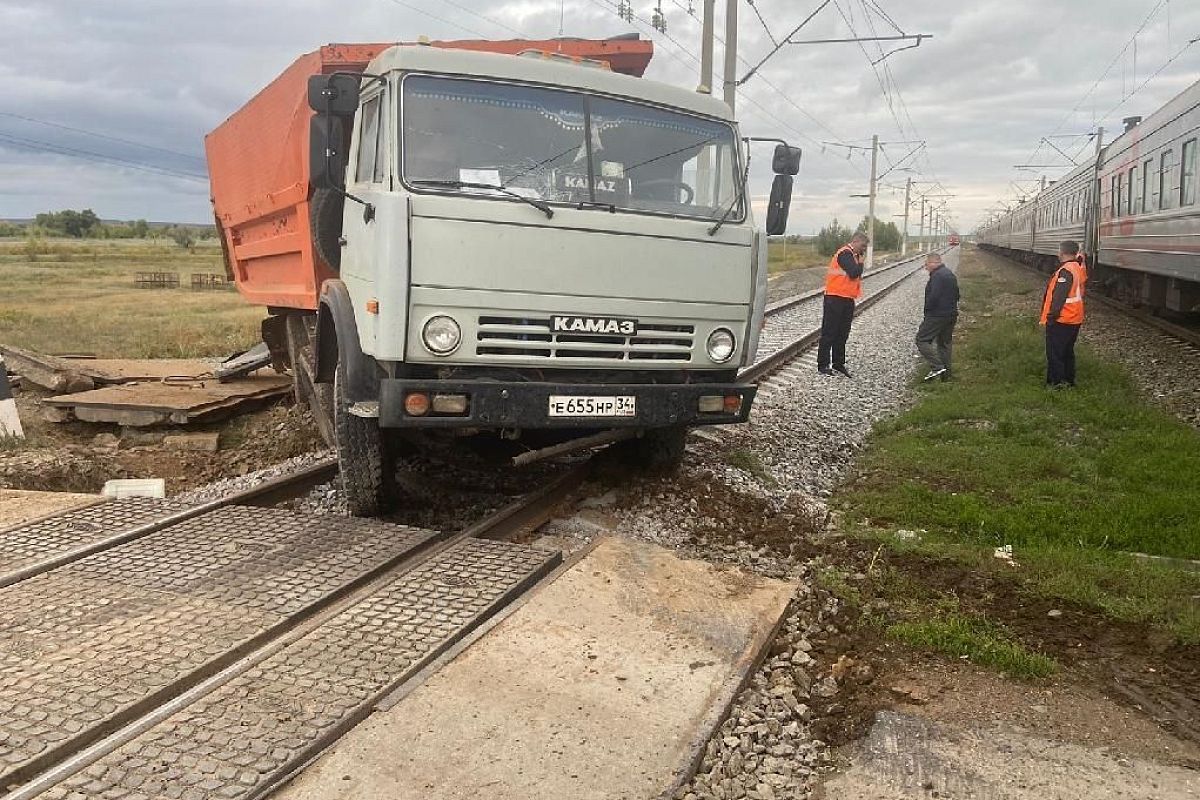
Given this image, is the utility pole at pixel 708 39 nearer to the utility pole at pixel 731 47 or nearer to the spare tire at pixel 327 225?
the utility pole at pixel 731 47

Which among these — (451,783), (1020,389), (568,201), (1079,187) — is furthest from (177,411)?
(1079,187)

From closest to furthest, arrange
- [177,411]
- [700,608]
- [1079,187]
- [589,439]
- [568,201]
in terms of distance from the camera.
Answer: [700,608], [568,201], [589,439], [177,411], [1079,187]

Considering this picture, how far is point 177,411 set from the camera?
8.46m

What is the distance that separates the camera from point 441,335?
15.6 ft

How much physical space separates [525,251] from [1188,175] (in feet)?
37.1

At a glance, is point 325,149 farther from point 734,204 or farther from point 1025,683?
point 1025,683

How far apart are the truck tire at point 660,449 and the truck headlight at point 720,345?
39.8 inches

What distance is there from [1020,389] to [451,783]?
30.4 feet

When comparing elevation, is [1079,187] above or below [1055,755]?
above

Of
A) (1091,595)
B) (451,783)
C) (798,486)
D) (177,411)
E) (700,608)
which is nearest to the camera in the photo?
(451,783)

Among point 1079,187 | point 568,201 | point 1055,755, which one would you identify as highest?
point 1079,187

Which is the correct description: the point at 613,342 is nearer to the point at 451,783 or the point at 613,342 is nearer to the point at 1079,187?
the point at 451,783

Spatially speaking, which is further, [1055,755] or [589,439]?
[589,439]

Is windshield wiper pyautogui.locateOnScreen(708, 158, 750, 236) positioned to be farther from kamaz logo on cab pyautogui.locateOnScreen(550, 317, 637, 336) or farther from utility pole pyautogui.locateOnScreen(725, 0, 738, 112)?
utility pole pyautogui.locateOnScreen(725, 0, 738, 112)
